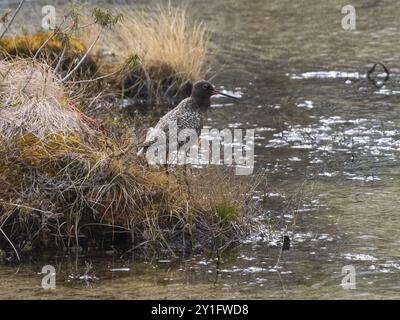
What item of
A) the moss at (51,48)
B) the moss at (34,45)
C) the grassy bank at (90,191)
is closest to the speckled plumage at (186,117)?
the grassy bank at (90,191)

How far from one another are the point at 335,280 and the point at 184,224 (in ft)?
5.68

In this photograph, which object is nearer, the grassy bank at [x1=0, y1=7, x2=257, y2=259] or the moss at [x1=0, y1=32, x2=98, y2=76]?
the grassy bank at [x1=0, y1=7, x2=257, y2=259]

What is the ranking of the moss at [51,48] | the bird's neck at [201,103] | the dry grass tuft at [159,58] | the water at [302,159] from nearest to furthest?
the water at [302,159], the bird's neck at [201,103], the moss at [51,48], the dry grass tuft at [159,58]

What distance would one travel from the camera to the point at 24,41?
1541 cm

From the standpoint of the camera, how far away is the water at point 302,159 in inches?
371

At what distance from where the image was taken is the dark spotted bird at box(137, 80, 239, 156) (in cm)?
1147

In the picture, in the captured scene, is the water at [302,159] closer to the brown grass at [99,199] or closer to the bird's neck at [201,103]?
the brown grass at [99,199]

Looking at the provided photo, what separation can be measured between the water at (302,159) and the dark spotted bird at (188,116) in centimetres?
126

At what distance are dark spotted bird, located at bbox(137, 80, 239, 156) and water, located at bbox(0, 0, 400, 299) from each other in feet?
4.15

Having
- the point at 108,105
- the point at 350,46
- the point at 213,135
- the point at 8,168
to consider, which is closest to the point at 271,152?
the point at 213,135

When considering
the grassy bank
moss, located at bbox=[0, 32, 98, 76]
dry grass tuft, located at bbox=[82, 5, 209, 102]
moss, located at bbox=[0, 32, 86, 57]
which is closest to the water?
the grassy bank

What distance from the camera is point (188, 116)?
1173 centimetres

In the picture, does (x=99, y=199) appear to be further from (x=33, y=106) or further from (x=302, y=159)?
(x=302, y=159)

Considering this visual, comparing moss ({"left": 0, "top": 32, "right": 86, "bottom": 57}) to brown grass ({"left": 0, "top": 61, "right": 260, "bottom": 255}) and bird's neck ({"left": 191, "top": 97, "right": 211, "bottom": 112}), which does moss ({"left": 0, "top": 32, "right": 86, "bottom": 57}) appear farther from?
brown grass ({"left": 0, "top": 61, "right": 260, "bottom": 255})
